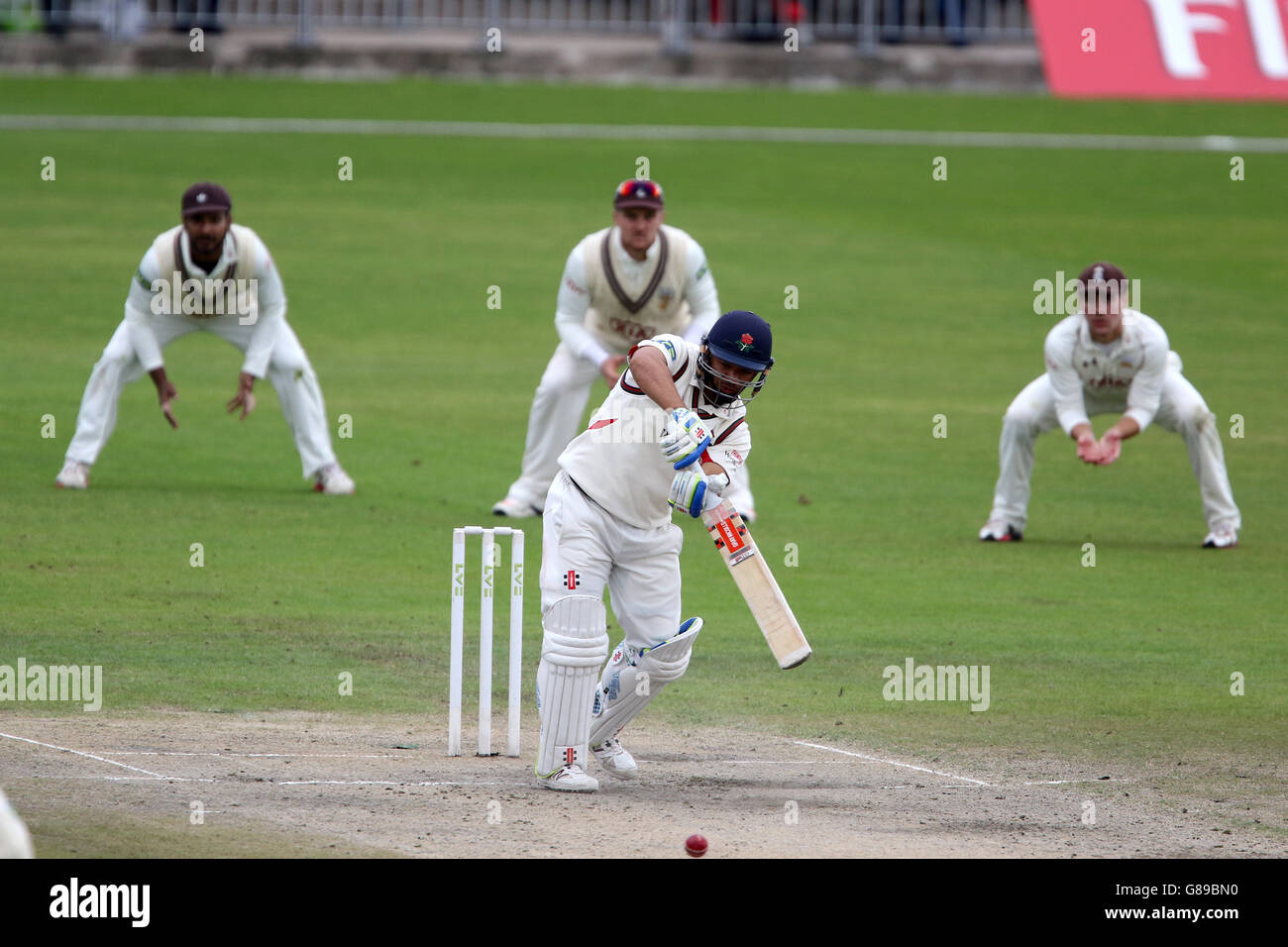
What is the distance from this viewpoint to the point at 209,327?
45.1 ft

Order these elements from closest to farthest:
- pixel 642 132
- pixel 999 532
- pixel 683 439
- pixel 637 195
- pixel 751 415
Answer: pixel 683 439 < pixel 637 195 < pixel 999 532 < pixel 751 415 < pixel 642 132

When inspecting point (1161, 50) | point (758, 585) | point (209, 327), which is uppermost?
point (1161, 50)

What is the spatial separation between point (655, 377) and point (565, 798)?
1.66 meters

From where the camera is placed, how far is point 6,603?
1055 cm

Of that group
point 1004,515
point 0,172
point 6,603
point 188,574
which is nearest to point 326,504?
point 188,574

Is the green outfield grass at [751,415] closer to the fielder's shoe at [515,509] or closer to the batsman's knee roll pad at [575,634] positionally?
the fielder's shoe at [515,509]

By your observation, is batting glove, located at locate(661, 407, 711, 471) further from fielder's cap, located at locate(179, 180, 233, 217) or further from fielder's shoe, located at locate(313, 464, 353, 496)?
fielder's shoe, located at locate(313, 464, 353, 496)

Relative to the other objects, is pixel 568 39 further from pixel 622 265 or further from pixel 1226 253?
pixel 622 265

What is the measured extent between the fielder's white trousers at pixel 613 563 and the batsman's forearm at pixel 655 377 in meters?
0.52

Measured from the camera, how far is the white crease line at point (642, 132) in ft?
89.4

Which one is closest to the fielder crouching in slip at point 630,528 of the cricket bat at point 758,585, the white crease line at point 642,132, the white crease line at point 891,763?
the cricket bat at point 758,585

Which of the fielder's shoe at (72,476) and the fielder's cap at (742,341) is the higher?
the fielder's cap at (742,341)

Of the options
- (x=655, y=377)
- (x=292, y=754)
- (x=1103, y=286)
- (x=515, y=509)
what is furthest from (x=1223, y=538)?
(x=292, y=754)

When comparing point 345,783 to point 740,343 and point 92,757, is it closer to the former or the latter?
point 92,757
